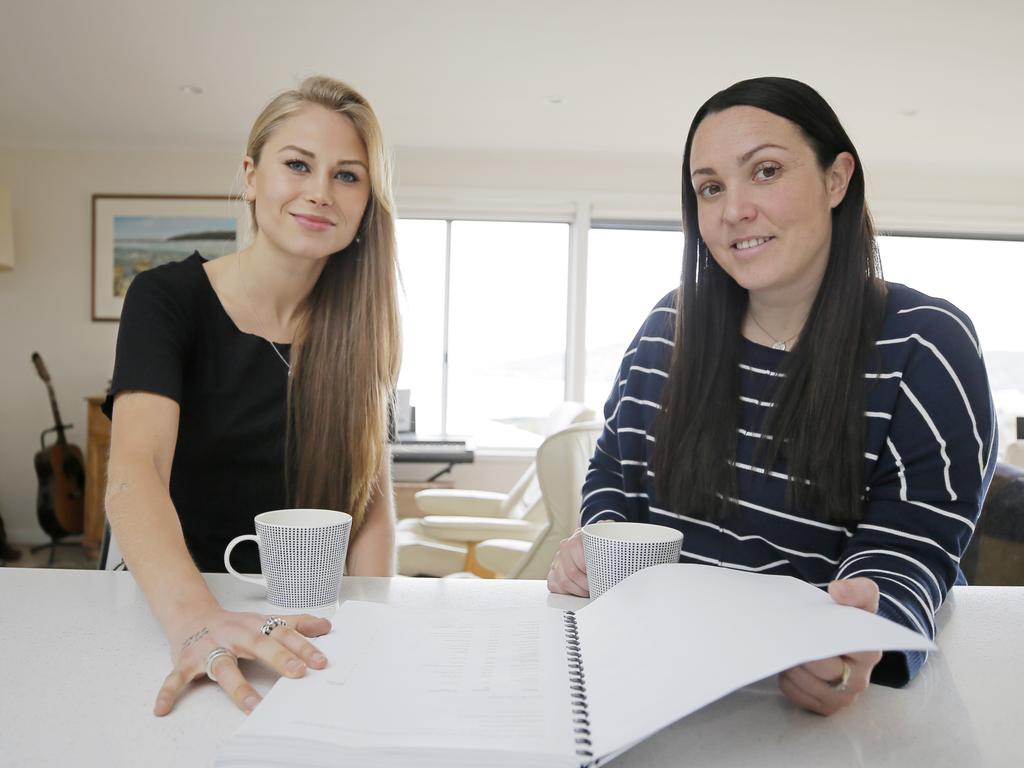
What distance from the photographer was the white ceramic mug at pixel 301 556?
78 centimetres

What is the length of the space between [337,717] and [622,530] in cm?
39

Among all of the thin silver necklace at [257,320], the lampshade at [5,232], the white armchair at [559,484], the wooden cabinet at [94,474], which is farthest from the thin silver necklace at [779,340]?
the lampshade at [5,232]

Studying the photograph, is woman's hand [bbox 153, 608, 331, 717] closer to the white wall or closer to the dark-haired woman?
the dark-haired woman

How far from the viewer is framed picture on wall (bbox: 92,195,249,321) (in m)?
5.20

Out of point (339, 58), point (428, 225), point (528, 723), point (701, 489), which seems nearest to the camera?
point (528, 723)

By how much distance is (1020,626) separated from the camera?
82cm

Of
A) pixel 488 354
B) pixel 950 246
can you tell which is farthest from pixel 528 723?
pixel 950 246

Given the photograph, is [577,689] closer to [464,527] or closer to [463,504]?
[464,527]

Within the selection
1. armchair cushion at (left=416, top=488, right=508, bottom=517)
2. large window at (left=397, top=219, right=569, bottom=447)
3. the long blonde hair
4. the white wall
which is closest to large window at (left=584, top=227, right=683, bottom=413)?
large window at (left=397, top=219, right=569, bottom=447)

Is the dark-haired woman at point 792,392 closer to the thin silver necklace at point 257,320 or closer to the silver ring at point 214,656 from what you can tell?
the silver ring at point 214,656

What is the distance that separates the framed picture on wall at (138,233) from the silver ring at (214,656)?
195 inches

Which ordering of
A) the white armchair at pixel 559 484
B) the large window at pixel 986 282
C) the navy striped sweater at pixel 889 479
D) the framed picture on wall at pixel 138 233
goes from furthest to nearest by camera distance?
1. the large window at pixel 986 282
2. the framed picture on wall at pixel 138 233
3. the white armchair at pixel 559 484
4. the navy striped sweater at pixel 889 479

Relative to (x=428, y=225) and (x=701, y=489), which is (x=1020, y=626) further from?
(x=428, y=225)

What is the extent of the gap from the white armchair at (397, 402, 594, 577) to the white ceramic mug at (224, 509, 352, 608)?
5.04ft
